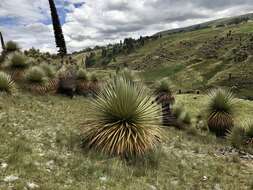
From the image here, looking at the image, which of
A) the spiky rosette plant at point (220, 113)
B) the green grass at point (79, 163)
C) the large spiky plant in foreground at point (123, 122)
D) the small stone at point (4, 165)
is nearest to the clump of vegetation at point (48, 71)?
the green grass at point (79, 163)

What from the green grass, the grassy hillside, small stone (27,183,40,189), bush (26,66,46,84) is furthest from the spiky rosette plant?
small stone (27,183,40,189)

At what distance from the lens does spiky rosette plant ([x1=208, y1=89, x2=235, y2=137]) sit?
17938 millimetres

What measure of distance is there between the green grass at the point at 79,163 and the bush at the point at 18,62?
552 centimetres

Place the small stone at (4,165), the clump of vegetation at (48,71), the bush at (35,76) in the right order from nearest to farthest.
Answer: the small stone at (4,165) → the bush at (35,76) → the clump of vegetation at (48,71)

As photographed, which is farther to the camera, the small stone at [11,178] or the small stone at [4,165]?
the small stone at [4,165]

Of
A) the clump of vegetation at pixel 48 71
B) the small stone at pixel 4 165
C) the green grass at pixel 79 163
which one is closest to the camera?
the small stone at pixel 4 165

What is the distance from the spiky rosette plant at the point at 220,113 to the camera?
17938 mm

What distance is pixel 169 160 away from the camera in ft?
31.8

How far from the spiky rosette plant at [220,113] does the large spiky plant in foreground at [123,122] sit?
8.93 meters

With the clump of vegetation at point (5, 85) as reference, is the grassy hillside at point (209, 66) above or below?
below

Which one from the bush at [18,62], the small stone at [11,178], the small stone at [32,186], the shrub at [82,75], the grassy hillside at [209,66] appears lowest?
the grassy hillside at [209,66]

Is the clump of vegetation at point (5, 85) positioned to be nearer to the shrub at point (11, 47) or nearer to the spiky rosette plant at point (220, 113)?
the shrub at point (11, 47)

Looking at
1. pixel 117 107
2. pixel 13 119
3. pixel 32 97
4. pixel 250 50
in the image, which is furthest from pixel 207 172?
pixel 250 50

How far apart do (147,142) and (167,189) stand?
184 cm
